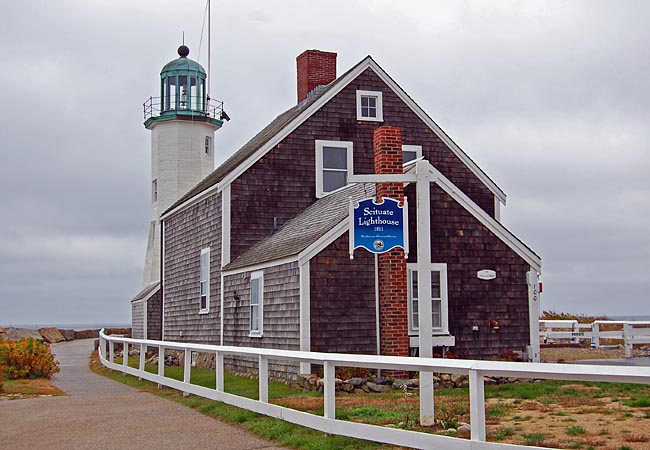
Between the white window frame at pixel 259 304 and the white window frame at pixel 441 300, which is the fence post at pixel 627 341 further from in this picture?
the white window frame at pixel 259 304

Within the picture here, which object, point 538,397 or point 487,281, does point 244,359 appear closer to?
point 487,281

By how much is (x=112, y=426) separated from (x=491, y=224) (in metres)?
9.86

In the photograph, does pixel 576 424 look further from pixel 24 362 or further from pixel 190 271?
pixel 190 271

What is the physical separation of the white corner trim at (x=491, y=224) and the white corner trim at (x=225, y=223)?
595cm

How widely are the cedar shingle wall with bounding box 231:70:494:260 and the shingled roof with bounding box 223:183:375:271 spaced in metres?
0.48

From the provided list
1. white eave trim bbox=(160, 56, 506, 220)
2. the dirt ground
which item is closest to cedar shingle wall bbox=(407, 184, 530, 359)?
the dirt ground

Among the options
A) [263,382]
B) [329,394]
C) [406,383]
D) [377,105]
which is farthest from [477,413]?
[377,105]

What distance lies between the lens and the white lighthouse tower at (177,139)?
33938 millimetres

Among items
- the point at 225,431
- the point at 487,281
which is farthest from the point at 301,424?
the point at 487,281

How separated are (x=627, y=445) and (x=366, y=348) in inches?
352

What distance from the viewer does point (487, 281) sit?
18141 mm

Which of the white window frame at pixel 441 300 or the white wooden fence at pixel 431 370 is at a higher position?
the white window frame at pixel 441 300

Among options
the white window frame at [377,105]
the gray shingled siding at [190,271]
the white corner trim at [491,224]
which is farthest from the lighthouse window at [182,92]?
the white corner trim at [491,224]

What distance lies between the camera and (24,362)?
67.3 feet
